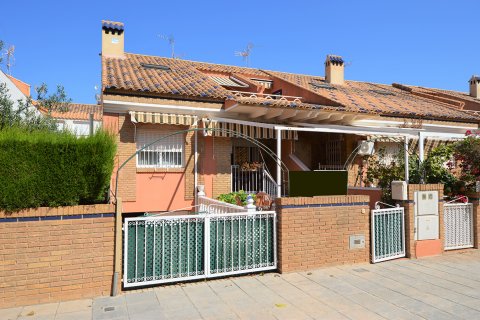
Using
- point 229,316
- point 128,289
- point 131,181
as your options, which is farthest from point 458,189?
point 131,181

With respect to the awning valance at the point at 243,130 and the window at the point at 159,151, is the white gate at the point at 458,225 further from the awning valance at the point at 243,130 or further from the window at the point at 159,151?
the window at the point at 159,151

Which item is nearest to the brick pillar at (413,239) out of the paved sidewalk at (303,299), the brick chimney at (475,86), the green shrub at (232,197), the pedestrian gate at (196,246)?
the paved sidewalk at (303,299)

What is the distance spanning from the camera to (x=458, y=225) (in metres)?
10.3

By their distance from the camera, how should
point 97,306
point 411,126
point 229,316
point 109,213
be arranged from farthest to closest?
point 411,126 < point 109,213 < point 97,306 < point 229,316

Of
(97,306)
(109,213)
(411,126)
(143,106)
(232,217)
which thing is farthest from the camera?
(411,126)

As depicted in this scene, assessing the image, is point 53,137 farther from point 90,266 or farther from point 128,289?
point 128,289

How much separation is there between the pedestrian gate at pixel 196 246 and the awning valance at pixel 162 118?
584 cm

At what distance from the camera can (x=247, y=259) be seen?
771cm

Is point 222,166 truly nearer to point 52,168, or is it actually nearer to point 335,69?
point 52,168

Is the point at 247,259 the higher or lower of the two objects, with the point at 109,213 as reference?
lower

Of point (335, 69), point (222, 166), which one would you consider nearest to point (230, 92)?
point (222, 166)

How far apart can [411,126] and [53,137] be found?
15.6 meters

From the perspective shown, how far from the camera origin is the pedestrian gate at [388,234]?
350 inches

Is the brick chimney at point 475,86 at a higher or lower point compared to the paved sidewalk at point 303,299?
higher
